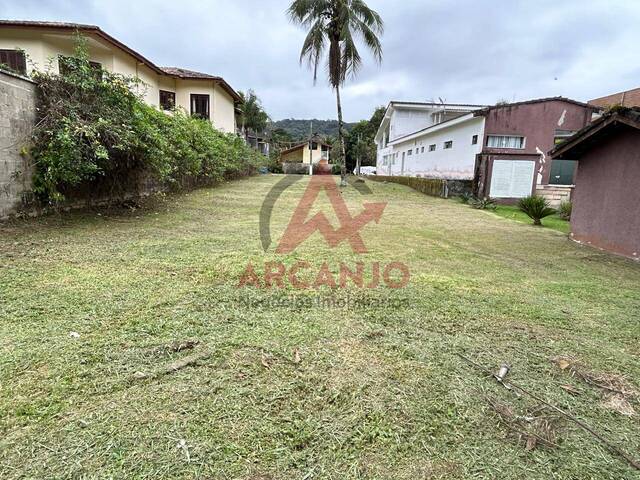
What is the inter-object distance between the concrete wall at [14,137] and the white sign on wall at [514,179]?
16687 mm

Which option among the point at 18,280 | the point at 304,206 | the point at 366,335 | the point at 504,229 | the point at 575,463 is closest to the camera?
the point at 575,463

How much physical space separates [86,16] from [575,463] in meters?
23.1

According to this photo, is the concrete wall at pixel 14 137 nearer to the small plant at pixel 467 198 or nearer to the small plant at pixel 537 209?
the small plant at pixel 537 209

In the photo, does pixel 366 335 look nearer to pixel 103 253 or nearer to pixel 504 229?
pixel 103 253

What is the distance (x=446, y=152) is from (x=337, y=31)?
8.90 m

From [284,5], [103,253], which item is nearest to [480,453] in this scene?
[103,253]

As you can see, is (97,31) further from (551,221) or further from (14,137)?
(551,221)

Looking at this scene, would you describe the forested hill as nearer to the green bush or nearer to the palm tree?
the palm tree

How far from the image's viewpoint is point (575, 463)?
5.67ft

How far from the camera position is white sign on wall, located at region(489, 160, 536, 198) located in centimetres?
1633

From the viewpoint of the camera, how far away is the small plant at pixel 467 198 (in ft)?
50.8

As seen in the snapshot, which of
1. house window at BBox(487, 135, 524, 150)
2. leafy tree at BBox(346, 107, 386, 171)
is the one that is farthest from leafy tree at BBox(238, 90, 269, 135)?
house window at BBox(487, 135, 524, 150)

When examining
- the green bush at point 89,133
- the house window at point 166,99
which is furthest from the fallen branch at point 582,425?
the house window at point 166,99

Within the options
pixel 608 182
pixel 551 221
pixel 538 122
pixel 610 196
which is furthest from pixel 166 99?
pixel 610 196
